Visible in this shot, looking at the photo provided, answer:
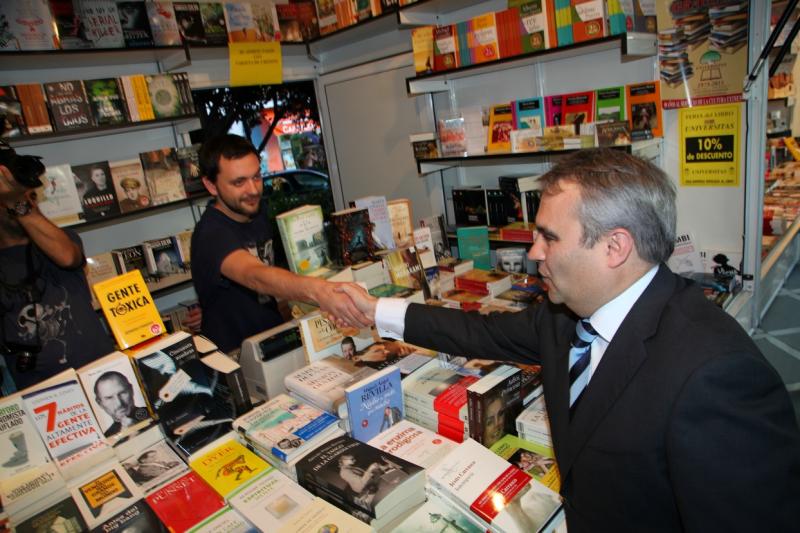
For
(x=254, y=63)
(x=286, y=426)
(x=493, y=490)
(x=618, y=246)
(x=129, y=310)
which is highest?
(x=254, y=63)

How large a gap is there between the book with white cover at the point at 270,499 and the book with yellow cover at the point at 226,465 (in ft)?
0.10

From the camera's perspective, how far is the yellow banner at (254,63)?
3852 millimetres

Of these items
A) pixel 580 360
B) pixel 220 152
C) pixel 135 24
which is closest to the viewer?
pixel 580 360

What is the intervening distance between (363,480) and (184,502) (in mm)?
537

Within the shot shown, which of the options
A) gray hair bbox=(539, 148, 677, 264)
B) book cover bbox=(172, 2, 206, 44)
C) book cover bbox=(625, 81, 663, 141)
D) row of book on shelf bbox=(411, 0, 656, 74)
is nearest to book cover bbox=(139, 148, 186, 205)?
book cover bbox=(172, 2, 206, 44)

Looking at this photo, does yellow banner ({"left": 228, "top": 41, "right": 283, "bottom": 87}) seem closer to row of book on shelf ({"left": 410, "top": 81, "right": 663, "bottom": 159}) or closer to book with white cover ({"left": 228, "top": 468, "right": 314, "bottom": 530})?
row of book on shelf ({"left": 410, "top": 81, "right": 663, "bottom": 159})

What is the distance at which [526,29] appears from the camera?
2.93 metres

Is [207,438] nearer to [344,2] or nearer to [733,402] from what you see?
[733,402]

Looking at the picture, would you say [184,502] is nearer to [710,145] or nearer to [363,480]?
[363,480]

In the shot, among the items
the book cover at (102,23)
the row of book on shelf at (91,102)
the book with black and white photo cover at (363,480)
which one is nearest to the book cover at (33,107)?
the row of book on shelf at (91,102)

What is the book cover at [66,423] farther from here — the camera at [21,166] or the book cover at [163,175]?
the book cover at [163,175]

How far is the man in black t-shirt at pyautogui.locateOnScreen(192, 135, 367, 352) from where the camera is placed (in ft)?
7.66

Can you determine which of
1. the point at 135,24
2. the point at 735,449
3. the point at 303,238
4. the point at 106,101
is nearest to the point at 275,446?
the point at 303,238

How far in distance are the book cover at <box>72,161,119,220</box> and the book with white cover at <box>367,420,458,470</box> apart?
2908 millimetres
